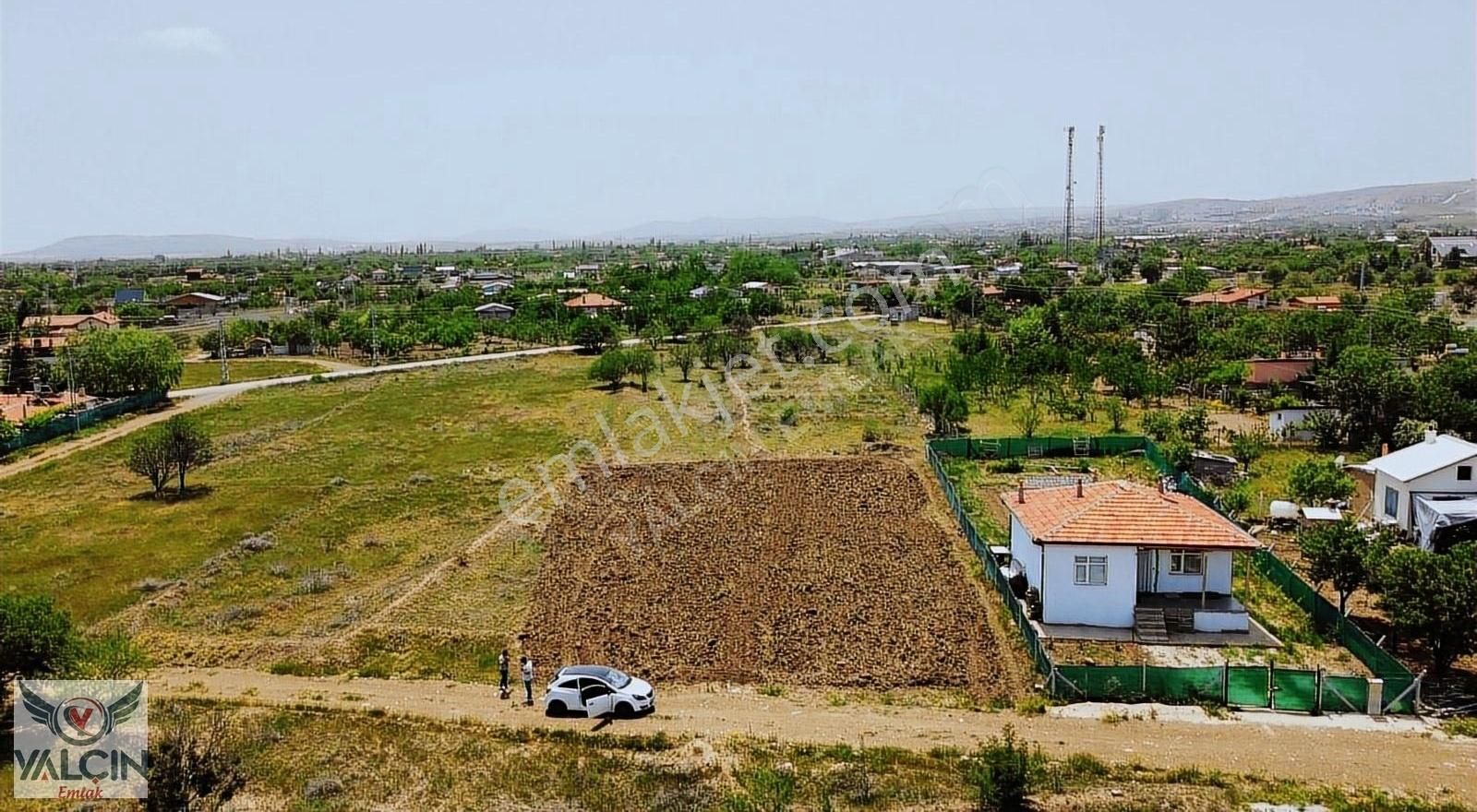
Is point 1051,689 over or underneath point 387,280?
underneath

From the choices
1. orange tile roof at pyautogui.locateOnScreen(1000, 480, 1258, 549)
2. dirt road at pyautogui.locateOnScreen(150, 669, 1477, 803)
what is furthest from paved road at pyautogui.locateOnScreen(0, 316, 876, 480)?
orange tile roof at pyautogui.locateOnScreen(1000, 480, 1258, 549)

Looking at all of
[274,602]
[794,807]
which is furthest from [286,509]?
[794,807]

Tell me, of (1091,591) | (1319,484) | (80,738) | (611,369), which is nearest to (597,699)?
(80,738)

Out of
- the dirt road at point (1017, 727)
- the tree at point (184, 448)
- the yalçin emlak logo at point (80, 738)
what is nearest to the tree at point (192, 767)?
the yalçin emlak logo at point (80, 738)

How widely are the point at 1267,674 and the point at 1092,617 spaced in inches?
142

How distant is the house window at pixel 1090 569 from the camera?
17.6 m

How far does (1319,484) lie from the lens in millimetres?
22938

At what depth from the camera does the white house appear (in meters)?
20.3

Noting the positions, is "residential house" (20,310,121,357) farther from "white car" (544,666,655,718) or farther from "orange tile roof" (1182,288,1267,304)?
"orange tile roof" (1182,288,1267,304)

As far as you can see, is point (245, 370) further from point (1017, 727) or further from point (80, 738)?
point (1017, 727)

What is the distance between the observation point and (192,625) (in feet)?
61.2

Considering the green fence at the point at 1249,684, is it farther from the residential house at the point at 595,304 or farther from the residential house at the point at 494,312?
the residential house at the point at 494,312

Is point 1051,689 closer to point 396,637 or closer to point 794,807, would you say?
point 794,807

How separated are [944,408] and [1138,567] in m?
15.7
